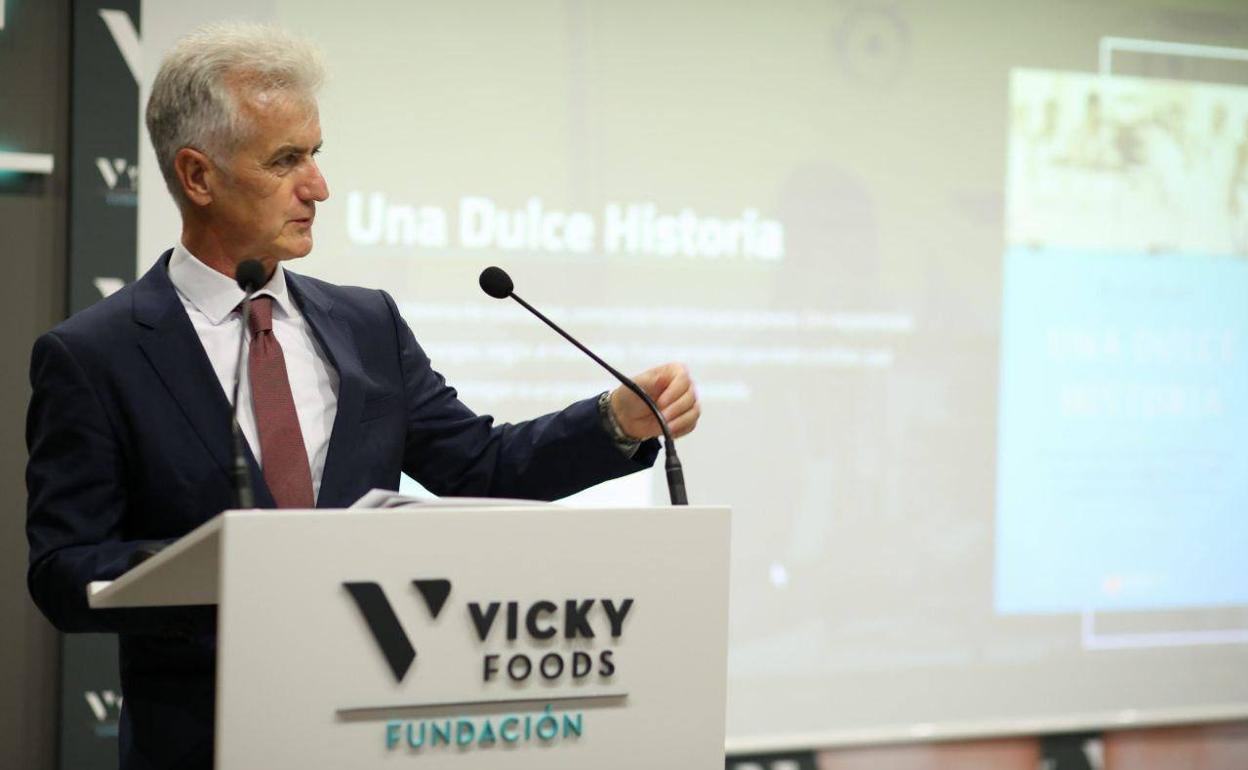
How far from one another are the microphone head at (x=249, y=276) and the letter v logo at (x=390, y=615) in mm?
451

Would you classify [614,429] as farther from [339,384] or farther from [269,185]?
[269,185]

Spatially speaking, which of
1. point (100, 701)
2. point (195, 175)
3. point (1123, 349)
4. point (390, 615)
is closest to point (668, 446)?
point (390, 615)

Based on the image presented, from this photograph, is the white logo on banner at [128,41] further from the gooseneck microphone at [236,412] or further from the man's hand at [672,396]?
the man's hand at [672,396]

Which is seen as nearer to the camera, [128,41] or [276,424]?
[276,424]

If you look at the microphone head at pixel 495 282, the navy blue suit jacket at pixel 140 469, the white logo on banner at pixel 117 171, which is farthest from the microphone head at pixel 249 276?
the white logo on banner at pixel 117 171

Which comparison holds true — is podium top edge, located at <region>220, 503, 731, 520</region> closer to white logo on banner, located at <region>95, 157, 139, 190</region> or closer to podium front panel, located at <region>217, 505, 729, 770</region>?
podium front panel, located at <region>217, 505, 729, 770</region>

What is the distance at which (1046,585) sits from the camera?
12.2ft

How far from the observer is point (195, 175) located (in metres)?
1.80

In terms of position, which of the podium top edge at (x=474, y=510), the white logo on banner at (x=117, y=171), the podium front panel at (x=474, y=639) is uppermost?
the white logo on banner at (x=117, y=171)

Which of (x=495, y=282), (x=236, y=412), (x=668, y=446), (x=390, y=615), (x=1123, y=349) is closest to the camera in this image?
(x=390, y=615)

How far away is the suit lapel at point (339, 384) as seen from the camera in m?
1.75

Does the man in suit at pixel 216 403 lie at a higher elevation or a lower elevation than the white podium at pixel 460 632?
higher

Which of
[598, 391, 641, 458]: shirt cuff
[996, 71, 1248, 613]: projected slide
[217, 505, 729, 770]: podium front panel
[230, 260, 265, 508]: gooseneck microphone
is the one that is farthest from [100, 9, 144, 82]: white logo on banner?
[996, 71, 1248, 613]: projected slide

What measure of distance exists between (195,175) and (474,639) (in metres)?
0.84
